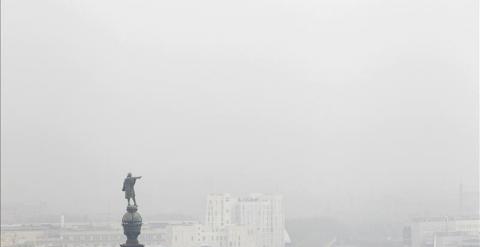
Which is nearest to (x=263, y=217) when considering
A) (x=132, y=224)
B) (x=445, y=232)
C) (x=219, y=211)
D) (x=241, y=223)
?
(x=241, y=223)

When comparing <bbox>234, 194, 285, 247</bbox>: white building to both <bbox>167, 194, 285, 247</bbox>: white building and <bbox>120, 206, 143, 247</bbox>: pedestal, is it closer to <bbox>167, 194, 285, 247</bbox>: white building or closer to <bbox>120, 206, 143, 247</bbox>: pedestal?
<bbox>167, 194, 285, 247</bbox>: white building

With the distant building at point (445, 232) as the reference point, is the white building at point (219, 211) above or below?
above

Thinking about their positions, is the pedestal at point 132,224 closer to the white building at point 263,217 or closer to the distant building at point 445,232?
the white building at point 263,217

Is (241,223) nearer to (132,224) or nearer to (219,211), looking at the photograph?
(219,211)

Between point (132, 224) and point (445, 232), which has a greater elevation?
point (132, 224)

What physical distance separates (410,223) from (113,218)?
5.14 meters

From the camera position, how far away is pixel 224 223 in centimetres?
1697

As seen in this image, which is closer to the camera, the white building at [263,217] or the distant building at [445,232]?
the distant building at [445,232]

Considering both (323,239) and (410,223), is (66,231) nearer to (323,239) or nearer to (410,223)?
(323,239)

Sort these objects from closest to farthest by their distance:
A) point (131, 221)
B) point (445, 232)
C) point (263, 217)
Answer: point (131, 221) → point (445, 232) → point (263, 217)

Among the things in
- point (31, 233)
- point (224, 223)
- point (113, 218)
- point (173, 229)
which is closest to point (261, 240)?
point (224, 223)

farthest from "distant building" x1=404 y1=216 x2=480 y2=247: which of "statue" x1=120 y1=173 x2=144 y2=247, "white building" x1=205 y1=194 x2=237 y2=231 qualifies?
"statue" x1=120 y1=173 x2=144 y2=247

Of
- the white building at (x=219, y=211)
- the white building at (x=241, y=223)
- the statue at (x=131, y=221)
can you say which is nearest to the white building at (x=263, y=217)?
the white building at (x=241, y=223)

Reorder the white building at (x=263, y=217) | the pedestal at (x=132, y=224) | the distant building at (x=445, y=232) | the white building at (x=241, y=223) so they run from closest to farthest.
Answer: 1. the pedestal at (x=132, y=224)
2. the white building at (x=241, y=223)
3. the distant building at (x=445, y=232)
4. the white building at (x=263, y=217)
